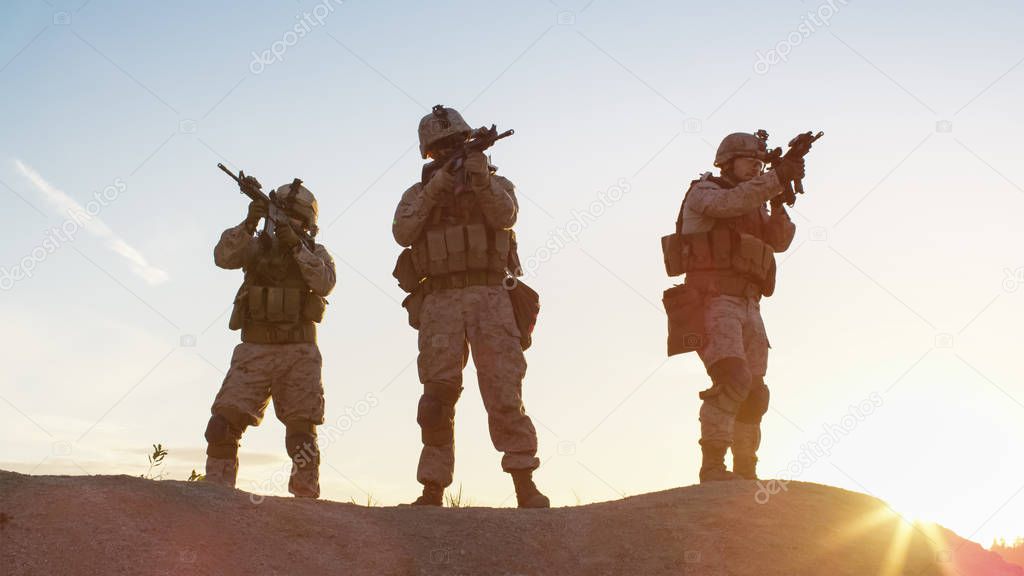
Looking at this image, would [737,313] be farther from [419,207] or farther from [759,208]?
[419,207]

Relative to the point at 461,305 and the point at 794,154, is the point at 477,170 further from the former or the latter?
the point at 794,154

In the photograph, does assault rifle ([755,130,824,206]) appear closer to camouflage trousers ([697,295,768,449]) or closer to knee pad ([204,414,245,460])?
camouflage trousers ([697,295,768,449])

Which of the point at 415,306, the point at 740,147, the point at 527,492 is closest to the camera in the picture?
the point at 527,492

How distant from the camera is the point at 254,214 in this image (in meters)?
8.34

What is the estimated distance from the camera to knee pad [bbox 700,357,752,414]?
774 cm

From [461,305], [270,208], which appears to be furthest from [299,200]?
[461,305]

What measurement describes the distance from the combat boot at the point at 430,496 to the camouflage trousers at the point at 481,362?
0.06 metres

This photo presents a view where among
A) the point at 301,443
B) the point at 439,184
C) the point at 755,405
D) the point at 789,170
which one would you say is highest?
the point at 789,170

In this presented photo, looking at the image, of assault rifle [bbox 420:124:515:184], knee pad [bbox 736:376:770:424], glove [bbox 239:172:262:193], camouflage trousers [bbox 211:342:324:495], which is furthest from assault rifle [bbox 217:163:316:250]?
knee pad [bbox 736:376:770:424]

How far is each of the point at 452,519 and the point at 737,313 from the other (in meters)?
2.90

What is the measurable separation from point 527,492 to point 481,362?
1.00 metres

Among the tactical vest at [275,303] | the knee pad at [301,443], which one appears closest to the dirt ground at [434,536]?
the knee pad at [301,443]

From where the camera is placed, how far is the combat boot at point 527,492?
7238 mm

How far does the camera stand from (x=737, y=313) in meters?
8.09
